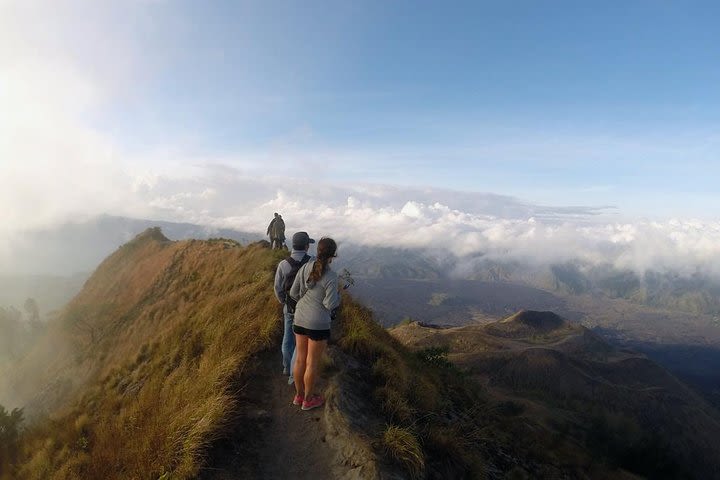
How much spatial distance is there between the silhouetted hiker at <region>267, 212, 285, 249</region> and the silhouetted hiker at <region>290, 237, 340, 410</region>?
15.0m

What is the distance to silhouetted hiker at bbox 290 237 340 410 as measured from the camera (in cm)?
626

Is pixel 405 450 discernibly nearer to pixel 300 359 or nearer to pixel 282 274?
pixel 300 359

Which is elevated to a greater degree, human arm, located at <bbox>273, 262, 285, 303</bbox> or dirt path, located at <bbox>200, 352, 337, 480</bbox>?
human arm, located at <bbox>273, 262, 285, 303</bbox>

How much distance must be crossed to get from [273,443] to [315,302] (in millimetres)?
2393

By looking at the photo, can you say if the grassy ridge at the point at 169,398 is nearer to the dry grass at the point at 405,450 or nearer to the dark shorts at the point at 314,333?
the dark shorts at the point at 314,333

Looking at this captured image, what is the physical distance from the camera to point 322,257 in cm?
630

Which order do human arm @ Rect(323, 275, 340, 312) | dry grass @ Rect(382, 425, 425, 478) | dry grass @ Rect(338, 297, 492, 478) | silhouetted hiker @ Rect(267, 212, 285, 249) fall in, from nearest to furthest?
1. dry grass @ Rect(382, 425, 425, 478)
2. dry grass @ Rect(338, 297, 492, 478)
3. human arm @ Rect(323, 275, 340, 312)
4. silhouetted hiker @ Rect(267, 212, 285, 249)

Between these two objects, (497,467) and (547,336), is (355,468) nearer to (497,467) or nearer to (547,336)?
(497,467)

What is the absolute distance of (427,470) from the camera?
244 inches

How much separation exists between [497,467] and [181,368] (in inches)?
297

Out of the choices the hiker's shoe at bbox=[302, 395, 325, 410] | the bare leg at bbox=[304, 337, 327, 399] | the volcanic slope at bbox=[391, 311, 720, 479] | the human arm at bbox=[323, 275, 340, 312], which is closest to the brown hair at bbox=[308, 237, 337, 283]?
the human arm at bbox=[323, 275, 340, 312]

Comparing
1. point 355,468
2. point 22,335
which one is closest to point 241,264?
point 355,468

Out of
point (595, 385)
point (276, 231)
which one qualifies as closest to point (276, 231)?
point (276, 231)

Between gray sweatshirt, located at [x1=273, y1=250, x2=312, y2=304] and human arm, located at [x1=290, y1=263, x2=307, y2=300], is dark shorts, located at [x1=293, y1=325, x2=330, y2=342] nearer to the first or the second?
human arm, located at [x1=290, y1=263, x2=307, y2=300]
